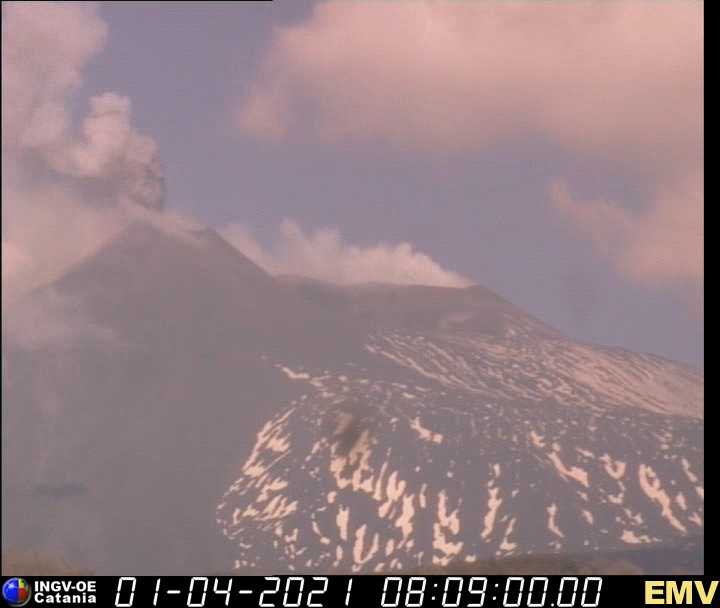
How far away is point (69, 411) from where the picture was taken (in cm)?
19550

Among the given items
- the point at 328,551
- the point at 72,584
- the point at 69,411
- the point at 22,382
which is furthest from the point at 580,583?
the point at 69,411

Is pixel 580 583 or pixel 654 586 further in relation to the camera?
pixel 654 586

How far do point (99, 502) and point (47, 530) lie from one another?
48409 millimetres

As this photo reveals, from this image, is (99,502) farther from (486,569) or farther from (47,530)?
(486,569)

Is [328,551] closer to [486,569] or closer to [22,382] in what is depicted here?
[486,569]

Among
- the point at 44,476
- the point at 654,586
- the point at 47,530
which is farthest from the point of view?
the point at 44,476

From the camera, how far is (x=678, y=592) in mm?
55375

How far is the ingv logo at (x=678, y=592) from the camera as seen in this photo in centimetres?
5394

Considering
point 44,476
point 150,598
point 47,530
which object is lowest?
point 150,598

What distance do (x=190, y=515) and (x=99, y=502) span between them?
1028 inches

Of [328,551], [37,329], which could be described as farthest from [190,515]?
[37,329]

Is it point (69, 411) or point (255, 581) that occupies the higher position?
point (69, 411)

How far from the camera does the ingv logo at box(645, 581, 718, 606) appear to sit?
5394cm

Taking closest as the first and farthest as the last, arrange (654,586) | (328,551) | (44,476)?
(654,586) < (44,476) < (328,551)
